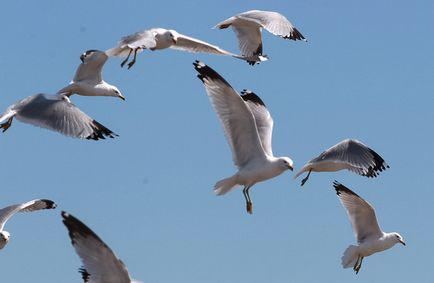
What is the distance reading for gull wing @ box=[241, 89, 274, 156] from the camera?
15.8m

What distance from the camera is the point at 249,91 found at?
58.5 ft

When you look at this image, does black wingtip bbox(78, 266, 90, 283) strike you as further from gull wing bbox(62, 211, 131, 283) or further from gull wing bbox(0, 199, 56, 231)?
gull wing bbox(0, 199, 56, 231)

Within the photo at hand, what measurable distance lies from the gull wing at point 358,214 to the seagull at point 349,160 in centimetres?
101

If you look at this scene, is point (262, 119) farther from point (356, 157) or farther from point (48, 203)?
Result: point (48, 203)

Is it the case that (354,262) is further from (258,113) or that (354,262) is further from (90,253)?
(90,253)

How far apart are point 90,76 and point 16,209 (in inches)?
75.4

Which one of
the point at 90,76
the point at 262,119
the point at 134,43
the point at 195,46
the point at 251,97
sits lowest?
the point at 262,119

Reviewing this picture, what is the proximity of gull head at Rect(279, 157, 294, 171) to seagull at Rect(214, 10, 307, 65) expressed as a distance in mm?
3504

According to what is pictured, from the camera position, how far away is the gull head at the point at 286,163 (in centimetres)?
1471

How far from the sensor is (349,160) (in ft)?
54.9

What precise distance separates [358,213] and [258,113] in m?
2.19

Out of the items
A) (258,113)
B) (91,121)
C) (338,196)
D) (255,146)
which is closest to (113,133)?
(91,121)

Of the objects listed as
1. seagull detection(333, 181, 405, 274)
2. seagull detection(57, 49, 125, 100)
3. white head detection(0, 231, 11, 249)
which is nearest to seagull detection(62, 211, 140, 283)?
white head detection(0, 231, 11, 249)

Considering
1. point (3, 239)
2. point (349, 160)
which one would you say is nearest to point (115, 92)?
point (3, 239)
